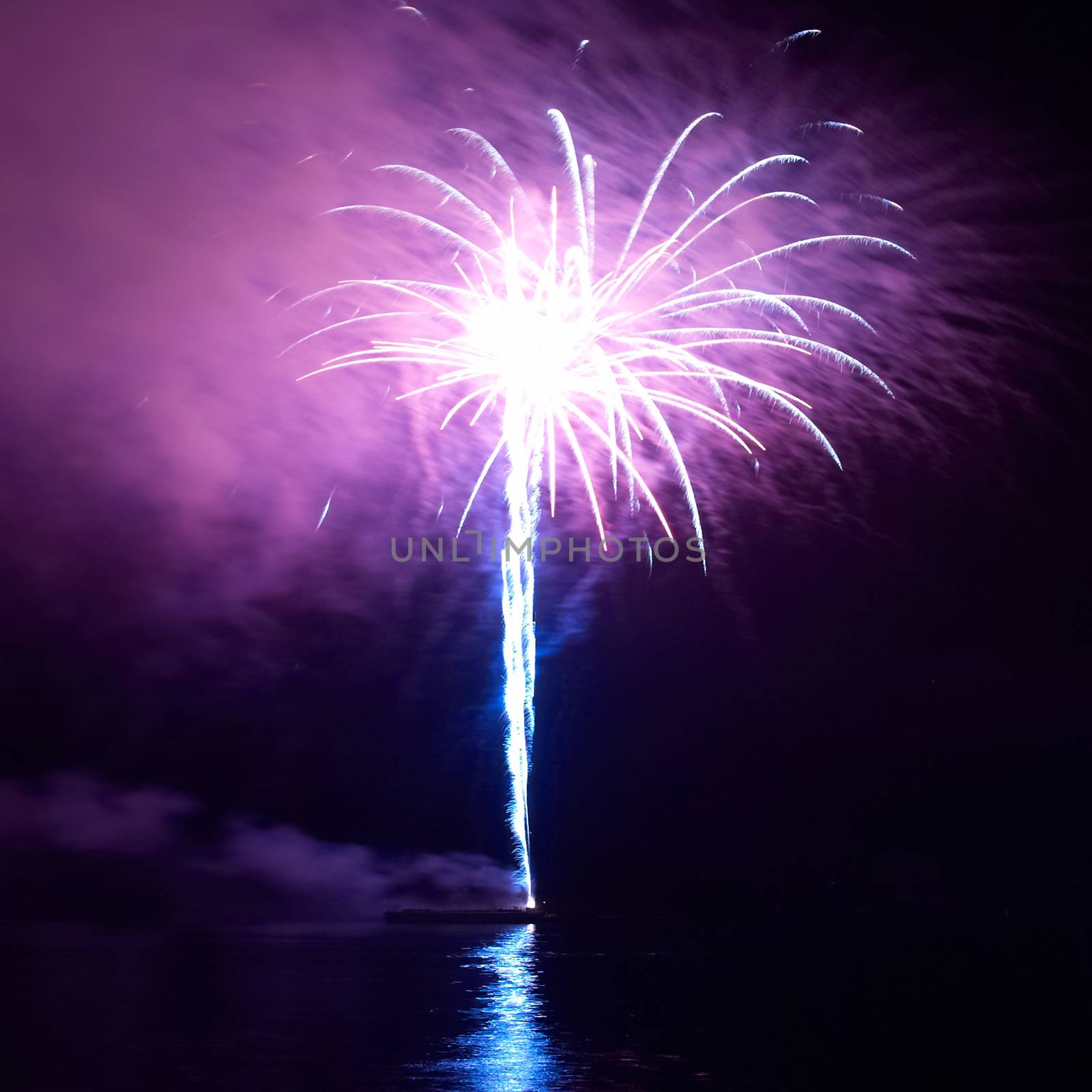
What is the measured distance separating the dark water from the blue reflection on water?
7 cm

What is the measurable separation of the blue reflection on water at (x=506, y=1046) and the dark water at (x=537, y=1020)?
0.07 metres

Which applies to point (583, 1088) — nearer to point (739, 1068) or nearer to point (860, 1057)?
point (739, 1068)

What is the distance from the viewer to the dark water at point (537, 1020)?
46.6 ft

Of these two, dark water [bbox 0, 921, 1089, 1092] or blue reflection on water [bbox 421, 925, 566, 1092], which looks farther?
dark water [bbox 0, 921, 1089, 1092]

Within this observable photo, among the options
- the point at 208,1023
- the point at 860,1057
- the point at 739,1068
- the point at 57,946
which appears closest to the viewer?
the point at 739,1068

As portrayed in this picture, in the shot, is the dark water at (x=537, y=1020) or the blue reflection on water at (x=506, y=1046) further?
the dark water at (x=537, y=1020)

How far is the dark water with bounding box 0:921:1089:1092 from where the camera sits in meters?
14.2

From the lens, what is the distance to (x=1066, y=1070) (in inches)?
595

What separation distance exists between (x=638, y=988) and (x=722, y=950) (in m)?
16.5

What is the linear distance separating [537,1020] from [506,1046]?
3527 millimetres

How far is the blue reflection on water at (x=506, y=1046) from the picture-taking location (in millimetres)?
13578

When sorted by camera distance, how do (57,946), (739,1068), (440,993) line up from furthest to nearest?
(57,946) < (440,993) < (739,1068)

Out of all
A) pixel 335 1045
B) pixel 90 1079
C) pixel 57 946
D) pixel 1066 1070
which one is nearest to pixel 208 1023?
pixel 335 1045

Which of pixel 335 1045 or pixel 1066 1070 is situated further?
pixel 335 1045
